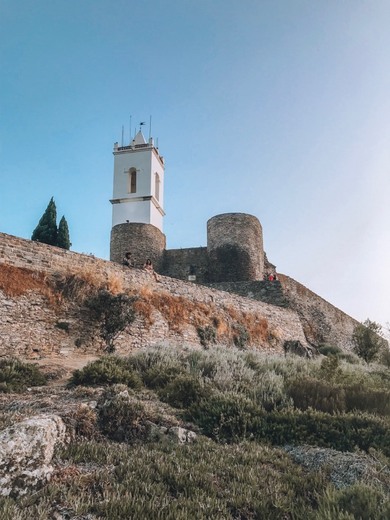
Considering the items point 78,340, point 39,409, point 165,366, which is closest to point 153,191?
point 78,340

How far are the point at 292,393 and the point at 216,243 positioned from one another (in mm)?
19174

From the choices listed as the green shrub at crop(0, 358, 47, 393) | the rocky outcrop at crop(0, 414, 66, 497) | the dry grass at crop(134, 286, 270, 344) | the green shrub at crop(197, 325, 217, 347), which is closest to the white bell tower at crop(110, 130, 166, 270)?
the dry grass at crop(134, 286, 270, 344)

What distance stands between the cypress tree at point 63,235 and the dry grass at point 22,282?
1296 centimetres

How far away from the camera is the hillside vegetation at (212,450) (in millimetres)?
3189

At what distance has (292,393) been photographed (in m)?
7.00

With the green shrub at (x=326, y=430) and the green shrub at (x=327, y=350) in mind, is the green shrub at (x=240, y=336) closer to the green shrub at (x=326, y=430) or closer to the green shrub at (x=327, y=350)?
the green shrub at (x=327, y=350)

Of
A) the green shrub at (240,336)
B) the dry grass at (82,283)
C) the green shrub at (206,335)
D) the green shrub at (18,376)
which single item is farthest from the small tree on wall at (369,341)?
the green shrub at (18,376)

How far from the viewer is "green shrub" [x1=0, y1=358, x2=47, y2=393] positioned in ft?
22.8

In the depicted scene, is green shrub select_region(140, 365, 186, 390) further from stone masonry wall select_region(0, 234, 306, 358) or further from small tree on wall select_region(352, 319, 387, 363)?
small tree on wall select_region(352, 319, 387, 363)

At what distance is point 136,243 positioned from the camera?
2514 centimetres

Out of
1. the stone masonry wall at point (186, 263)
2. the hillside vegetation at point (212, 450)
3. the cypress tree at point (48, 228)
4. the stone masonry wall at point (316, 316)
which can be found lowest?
the hillside vegetation at point (212, 450)

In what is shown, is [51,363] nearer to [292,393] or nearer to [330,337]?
[292,393]

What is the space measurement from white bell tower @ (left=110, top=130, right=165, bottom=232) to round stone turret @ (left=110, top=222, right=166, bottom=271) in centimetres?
453

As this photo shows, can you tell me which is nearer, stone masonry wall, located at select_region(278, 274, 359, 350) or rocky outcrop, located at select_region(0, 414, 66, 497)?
rocky outcrop, located at select_region(0, 414, 66, 497)
